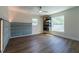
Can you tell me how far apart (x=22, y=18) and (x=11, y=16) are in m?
1.09

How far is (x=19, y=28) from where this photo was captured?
6.14m

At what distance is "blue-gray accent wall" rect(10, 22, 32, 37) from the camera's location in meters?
5.66

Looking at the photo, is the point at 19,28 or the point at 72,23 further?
the point at 19,28

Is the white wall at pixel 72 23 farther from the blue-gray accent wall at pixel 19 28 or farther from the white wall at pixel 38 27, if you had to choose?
the white wall at pixel 38 27

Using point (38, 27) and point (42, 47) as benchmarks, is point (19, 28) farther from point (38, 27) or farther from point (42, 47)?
point (42, 47)

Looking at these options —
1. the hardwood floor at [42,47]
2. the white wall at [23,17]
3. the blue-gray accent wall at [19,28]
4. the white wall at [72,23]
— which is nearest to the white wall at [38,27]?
the white wall at [23,17]

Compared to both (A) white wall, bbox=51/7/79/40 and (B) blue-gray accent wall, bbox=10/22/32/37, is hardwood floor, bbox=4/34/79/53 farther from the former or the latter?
(B) blue-gray accent wall, bbox=10/22/32/37

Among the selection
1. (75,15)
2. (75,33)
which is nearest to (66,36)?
(75,33)

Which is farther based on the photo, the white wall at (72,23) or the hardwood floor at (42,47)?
the white wall at (72,23)

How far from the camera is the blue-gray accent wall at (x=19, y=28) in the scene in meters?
5.66

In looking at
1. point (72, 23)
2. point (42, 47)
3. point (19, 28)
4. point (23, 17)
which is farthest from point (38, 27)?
point (42, 47)

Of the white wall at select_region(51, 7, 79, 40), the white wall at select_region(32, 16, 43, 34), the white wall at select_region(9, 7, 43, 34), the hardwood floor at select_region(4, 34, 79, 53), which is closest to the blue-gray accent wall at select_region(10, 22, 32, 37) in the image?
the white wall at select_region(9, 7, 43, 34)
